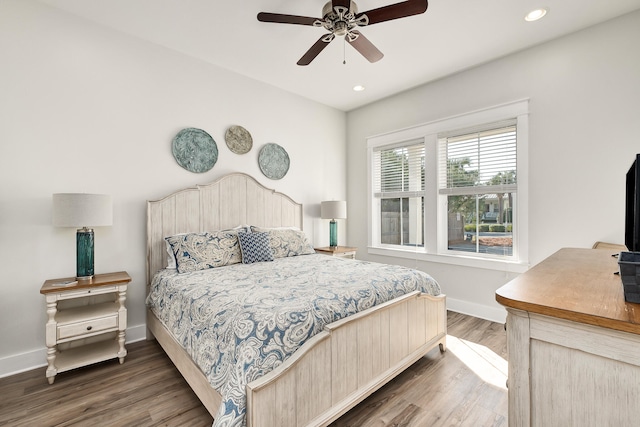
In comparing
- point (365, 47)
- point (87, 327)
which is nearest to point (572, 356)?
point (365, 47)

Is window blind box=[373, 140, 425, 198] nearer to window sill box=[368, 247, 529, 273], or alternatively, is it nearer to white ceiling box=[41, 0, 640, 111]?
window sill box=[368, 247, 529, 273]

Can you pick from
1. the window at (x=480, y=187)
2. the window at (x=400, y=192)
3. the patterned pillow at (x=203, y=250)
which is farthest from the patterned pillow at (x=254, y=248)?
the window at (x=480, y=187)

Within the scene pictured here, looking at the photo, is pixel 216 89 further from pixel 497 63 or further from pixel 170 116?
pixel 497 63

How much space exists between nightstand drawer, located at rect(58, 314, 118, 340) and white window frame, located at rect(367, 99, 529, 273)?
10.9 feet

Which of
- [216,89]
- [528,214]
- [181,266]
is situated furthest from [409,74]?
[181,266]

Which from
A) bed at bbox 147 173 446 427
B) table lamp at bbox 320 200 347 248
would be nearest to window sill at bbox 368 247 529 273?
table lamp at bbox 320 200 347 248

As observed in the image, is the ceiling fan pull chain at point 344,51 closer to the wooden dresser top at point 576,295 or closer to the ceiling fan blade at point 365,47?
the ceiling fan blade at point 365,47

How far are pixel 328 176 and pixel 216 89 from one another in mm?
2036

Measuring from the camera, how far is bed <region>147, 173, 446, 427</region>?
4.52 ft

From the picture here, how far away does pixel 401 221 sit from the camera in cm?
425

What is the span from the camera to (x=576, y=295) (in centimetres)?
97

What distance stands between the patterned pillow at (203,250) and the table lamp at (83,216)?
1.92ft

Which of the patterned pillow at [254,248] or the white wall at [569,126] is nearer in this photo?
the white wall at [569,126]

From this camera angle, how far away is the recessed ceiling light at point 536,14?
7.97 feet
